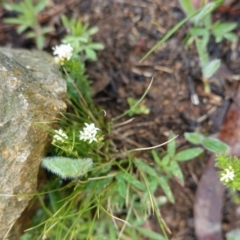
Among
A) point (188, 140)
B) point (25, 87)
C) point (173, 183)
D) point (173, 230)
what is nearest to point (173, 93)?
point (188, 140)

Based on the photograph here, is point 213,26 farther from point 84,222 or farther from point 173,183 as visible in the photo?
point 84,222

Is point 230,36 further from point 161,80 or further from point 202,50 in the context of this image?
point 161,80

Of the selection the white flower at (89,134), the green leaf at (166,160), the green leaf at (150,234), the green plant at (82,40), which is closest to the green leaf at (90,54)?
the green plant at (82,40)

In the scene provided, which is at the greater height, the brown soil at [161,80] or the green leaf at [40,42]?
the green leaf at [40,42]

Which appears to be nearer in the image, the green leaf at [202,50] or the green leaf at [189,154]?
the green leaf at [189,154]

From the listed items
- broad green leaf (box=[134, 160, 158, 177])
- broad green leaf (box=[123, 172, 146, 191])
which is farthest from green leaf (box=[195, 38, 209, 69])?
broad green leaf (box=[123, 172, 146, 191])

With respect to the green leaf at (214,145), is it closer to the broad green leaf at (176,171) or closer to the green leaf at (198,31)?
the broad green leaf at (176,171)

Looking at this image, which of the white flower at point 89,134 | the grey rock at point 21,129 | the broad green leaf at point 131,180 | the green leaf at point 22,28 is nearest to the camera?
the grey rock at point 21,129

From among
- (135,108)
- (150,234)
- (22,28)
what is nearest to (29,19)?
(22,28)

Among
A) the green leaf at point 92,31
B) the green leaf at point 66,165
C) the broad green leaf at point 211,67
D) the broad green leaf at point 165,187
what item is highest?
the green leaf at point 92,31
